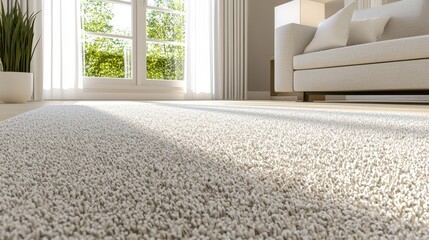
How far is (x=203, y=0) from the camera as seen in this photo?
379 cm

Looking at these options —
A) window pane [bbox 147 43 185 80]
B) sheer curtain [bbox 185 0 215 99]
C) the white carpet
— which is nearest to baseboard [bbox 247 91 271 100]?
sheer curtain [bbox 185 0 215 99]

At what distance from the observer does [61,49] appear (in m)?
3.07

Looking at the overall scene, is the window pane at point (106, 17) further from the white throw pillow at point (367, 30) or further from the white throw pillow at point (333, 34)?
the white throw pillow at point (367, 30)

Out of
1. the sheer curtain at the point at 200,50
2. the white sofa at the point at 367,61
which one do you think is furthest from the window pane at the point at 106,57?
the white sofa at the point at 367,61

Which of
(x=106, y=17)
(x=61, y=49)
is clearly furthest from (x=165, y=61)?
(x=61, y=49)

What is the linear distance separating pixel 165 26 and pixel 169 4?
23 centimetres

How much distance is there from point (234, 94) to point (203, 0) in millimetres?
1017

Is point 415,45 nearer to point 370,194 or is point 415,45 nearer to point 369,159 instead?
point 369,159

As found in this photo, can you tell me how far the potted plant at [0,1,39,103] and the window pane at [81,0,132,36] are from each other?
120 centimetres

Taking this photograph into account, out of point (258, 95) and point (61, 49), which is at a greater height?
point (61, 49)

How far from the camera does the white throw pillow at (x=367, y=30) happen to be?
8.55ft

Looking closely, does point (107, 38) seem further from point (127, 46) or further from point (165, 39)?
point (165, 39)

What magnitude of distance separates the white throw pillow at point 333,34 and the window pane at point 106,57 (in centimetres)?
178

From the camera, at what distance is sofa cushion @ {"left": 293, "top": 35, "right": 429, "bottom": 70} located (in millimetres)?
1864
